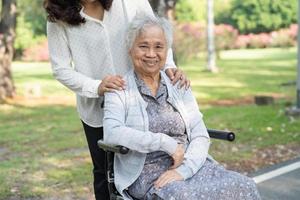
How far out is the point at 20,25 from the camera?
46.1m

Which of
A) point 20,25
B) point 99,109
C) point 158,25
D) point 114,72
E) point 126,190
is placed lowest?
point 20,25

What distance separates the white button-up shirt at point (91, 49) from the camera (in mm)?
3422

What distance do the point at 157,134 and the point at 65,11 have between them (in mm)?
852

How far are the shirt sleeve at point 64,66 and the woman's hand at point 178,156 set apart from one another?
56 cm

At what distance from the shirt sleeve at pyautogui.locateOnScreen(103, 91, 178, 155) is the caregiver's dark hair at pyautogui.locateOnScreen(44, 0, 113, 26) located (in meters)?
0.52

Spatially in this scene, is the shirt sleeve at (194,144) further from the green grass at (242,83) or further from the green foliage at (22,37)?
the green foliage at (22,37)

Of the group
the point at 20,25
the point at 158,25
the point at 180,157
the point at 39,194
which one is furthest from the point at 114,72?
the point at 20,25

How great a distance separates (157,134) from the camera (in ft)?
10.6

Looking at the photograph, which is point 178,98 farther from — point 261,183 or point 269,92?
point 269,92

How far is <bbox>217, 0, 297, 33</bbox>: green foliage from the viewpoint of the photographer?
5522 centimetres

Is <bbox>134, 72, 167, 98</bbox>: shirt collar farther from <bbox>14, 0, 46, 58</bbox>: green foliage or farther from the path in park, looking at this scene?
<bbox>14, 0, 46, 58</bbox>: green foliage

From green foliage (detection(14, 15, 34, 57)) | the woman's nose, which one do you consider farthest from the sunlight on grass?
the woman's nose

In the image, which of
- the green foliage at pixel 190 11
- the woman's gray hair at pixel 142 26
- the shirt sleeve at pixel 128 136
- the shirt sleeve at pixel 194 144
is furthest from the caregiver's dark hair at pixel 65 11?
the green foliage at pixel 190 11

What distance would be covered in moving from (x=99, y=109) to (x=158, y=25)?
25.1 inches
